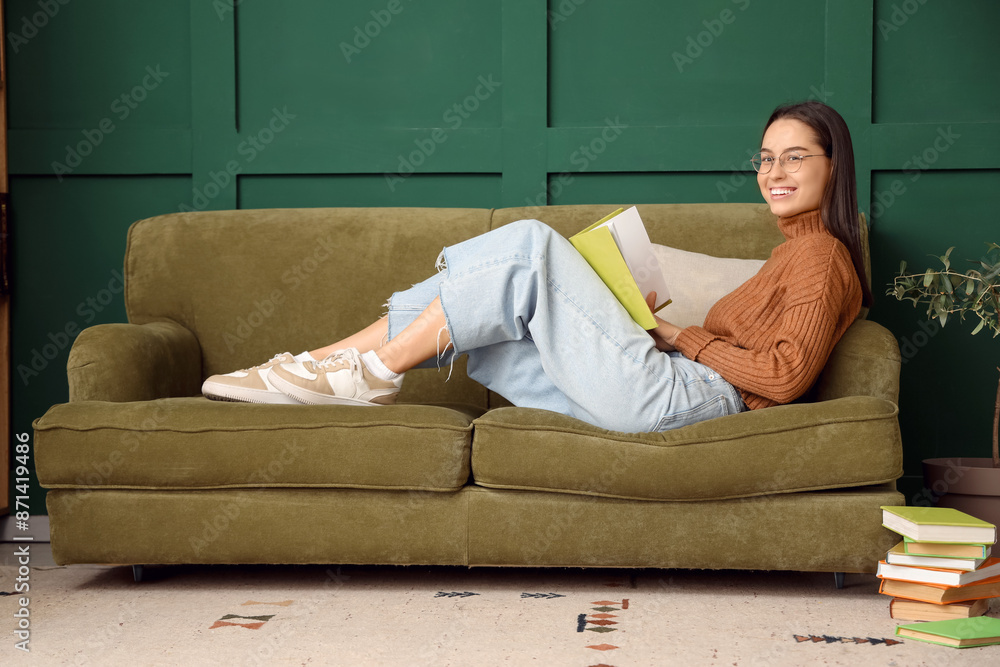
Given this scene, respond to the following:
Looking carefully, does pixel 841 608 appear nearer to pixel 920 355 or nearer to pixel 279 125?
pixel 920 355

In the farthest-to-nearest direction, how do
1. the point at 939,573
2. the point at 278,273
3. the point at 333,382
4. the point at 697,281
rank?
the point at 278,273 → the point at 697,281 → the point at 333,382 → the point at 939,573

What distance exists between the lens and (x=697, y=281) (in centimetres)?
219

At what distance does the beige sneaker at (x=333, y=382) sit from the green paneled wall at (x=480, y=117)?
3.54ft

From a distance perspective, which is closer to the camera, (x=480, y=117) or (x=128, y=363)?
(x=128, y=363)

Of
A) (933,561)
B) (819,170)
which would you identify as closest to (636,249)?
(819,170)

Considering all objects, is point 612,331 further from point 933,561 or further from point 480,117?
point 480,117

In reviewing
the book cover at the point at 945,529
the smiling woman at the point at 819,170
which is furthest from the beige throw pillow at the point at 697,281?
the book cover at the point at 945,529

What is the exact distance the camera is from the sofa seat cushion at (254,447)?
1.70 metres

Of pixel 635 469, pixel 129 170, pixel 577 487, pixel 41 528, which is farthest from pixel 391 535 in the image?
pixel 129 170

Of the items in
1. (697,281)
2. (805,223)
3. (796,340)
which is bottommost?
(796,340)

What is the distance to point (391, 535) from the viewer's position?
68.1 inches

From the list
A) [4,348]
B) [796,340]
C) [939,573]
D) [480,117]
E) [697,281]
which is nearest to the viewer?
[939,573]

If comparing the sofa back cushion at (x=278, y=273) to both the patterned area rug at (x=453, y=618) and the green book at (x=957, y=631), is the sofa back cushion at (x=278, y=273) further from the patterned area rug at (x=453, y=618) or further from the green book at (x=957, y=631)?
the green book at (x=957, y=631)

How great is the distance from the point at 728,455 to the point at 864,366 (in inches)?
16.3
